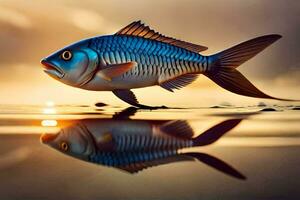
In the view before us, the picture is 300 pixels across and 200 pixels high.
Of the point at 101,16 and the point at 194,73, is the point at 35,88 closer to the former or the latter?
the point at 101,16

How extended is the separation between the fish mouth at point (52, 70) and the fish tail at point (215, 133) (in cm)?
62

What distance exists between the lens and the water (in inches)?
34.8

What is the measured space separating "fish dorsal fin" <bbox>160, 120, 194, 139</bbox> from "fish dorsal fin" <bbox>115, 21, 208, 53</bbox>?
0.35m

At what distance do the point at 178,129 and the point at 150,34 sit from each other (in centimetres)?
48

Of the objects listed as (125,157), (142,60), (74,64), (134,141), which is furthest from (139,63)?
(125,157)

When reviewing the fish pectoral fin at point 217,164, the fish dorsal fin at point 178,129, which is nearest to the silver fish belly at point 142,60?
the fish dorsal fin at point 178,129

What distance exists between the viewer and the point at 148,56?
63.9 inches

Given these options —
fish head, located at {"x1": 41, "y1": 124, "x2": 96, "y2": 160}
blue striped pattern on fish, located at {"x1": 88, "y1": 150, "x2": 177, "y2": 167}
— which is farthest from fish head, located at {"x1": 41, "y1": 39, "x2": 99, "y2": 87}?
blue striped pattern on fish, located at {"x1": 88, "y1": 150, "x2": 177, "y2": 167}

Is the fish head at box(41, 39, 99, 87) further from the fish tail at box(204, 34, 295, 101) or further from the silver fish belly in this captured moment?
the fish tail at box(204, 34, 295, 101)

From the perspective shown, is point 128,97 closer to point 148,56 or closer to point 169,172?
point 148,56

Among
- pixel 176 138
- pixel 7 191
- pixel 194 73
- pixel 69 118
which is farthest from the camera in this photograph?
pixel 194 73

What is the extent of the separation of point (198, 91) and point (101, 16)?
503mm

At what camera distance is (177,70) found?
1643 millimetres

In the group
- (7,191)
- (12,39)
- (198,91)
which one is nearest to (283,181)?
(7,191)
